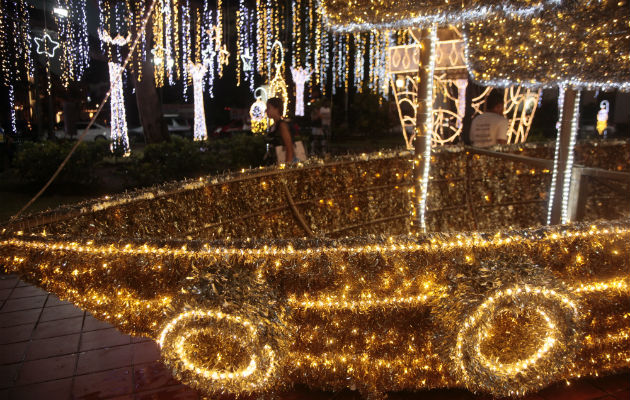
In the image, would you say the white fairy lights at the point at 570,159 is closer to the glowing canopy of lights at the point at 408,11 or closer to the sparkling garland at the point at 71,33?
the glowing canopy of lights at the point at 408,11

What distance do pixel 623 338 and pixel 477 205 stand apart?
7.52 ft

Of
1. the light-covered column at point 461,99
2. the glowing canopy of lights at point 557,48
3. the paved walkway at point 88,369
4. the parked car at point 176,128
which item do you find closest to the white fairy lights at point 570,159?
the glowing canopy of lights at point 557,48

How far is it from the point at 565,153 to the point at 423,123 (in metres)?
A: 1.13

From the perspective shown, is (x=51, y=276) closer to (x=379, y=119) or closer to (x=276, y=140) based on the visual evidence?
(x=276, y=140)

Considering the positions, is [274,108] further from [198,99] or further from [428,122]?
[198,99]

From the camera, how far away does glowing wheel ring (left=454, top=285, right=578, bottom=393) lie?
162cm

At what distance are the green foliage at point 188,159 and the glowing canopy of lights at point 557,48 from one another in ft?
17.9

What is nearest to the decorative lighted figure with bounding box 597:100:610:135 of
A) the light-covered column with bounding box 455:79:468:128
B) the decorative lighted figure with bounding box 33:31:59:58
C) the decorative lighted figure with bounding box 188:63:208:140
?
the light-covered column with bounding box 455:79:468:128

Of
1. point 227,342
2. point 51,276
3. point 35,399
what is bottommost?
point 35,399

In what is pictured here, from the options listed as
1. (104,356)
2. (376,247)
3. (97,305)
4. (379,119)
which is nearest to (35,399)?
(104,356)

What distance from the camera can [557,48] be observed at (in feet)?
8.92

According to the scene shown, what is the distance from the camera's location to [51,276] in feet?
5.63

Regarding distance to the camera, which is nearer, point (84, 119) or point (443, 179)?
point (443, 179)

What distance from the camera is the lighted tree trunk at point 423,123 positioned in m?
2.79
